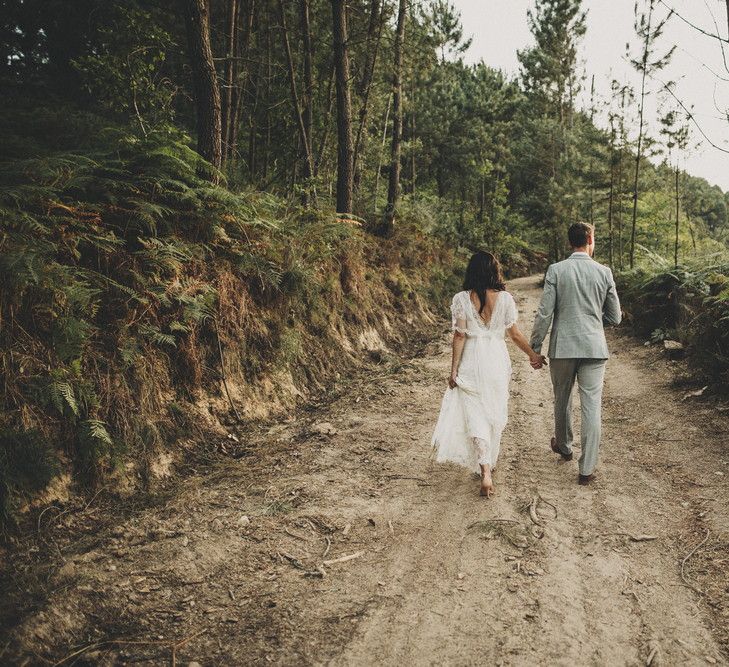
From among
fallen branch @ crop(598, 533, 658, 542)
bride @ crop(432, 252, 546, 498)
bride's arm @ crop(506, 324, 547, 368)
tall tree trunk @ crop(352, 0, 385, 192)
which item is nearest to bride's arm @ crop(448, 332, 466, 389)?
bride @ crop(432, 252, 546, 498)

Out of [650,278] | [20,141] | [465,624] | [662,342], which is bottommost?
[465,624]

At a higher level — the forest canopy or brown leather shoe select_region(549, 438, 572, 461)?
the forest canopy

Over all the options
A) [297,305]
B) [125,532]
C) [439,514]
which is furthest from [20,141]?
[439,514]

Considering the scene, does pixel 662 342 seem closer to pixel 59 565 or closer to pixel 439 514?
pixel 439 514

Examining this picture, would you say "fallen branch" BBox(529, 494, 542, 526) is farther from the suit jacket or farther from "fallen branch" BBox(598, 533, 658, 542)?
the suit jacket

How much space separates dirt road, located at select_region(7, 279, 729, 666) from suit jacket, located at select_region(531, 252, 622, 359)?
1.32 meters

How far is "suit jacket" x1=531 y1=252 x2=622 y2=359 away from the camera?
16.6 feet

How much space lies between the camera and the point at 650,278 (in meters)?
11.8

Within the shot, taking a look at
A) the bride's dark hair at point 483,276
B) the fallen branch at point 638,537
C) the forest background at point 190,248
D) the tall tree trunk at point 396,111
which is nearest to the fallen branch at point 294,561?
the forest background at point 190,248

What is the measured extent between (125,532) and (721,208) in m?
88.5

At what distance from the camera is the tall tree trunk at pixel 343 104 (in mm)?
11711

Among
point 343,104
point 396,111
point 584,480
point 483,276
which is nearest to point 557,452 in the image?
point 584,480

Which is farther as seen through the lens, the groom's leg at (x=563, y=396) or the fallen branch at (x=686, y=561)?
the groom's leg at (x=563, y=396)

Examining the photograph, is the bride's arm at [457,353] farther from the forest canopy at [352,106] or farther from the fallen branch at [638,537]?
the forest canopy at [352,106]
